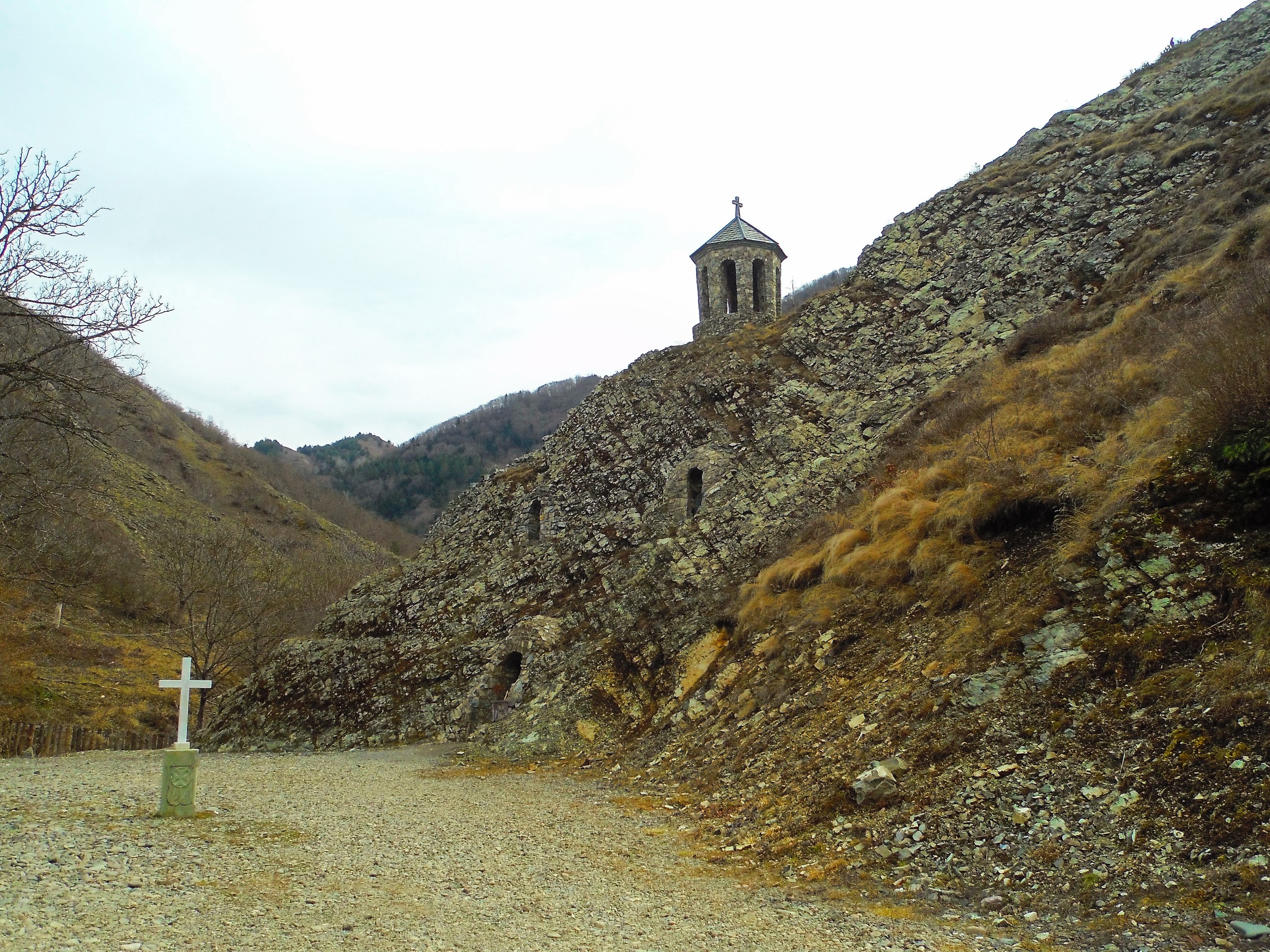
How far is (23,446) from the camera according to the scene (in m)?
14.4

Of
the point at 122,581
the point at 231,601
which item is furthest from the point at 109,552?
the point at 231,601

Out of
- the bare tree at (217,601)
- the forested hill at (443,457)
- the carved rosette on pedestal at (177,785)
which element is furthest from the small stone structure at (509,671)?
the forested hill at (443,457)

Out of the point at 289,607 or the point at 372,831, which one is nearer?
the point at 372,831

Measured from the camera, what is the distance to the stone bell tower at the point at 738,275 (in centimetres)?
2823

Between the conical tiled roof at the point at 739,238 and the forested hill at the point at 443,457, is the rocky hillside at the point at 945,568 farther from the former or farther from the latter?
the forested hill at the point at 443,457

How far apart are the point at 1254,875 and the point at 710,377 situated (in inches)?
759

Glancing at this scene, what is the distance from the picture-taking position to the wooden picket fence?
1905cm

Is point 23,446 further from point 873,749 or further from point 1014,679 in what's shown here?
point 1014,679

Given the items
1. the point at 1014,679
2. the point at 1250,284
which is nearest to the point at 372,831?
the point at 1014,679

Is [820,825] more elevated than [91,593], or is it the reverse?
[91,593]

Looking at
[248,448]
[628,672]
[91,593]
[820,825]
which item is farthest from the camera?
[248,448]

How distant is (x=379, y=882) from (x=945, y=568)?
806cm

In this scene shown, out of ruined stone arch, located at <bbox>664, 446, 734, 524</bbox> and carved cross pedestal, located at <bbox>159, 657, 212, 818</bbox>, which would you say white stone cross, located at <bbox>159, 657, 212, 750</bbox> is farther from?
ruined stone arch, located at <bbox>664, 446, 734, 524</bbox>

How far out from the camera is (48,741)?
62.6 feet
